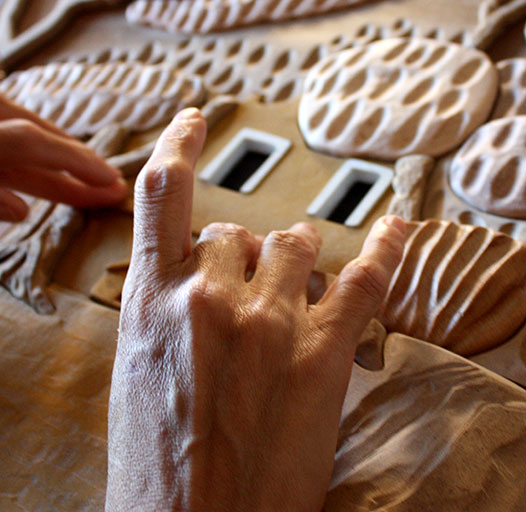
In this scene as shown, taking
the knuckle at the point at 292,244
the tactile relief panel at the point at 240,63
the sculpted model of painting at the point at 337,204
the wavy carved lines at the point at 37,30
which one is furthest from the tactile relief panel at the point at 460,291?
the wavy carved lines at the point at 37,30

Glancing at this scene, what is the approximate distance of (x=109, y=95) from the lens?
1233mm

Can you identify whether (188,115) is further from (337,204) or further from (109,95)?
A: (109,95)

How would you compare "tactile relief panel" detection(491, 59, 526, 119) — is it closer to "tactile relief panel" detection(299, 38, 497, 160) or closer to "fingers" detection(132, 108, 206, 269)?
"tactile relief panel" detection(299, 38, 497, 160)

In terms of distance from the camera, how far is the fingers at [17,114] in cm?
106

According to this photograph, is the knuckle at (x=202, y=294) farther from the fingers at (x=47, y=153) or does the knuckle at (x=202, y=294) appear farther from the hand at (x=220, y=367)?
the fingers at (x=47, y=153)

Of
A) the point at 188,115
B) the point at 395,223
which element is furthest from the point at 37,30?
the point at 395,223

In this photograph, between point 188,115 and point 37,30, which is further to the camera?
point 37,30

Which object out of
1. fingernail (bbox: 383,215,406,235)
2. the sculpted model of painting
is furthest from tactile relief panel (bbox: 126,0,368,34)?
fingernail (bbox: 383,215,406,235)

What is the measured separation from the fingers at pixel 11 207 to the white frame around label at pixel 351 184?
48 cm

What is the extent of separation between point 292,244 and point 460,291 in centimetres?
21

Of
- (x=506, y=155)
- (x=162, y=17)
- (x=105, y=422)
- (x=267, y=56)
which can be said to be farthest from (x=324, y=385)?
(x=162, y=17)

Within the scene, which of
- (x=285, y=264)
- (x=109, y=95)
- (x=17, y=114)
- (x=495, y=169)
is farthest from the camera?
(x=109, y=95)

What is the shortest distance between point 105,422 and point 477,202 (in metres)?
0.59

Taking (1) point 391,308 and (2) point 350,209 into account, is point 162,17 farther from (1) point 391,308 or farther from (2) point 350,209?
(1) point 391,308
